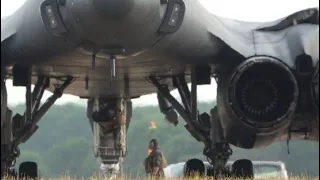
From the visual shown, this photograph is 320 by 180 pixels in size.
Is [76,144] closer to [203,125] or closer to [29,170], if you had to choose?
[29,170]

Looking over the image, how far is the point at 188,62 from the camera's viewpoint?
7.94 metres

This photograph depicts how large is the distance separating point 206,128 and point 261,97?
4.42 ft

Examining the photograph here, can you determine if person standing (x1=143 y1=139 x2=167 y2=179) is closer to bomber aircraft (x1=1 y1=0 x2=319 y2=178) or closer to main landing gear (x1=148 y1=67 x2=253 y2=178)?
main landing gear (x1=148 y1=67 x2=253 y2=178)

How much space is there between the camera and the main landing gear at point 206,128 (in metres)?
8.23

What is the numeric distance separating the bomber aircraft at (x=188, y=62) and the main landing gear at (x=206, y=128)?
0.01m

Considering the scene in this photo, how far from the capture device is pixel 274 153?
14391 mm

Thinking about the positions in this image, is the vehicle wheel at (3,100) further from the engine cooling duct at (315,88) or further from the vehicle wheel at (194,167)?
the engine cooling duct at (315,88)

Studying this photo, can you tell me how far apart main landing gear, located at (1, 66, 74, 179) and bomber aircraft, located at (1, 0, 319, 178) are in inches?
0.5

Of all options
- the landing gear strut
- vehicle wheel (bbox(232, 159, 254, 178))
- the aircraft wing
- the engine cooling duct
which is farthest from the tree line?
the engine cooling duct

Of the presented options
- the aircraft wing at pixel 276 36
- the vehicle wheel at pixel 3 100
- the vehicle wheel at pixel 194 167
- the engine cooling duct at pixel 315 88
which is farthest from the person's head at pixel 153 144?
the engine cooling duct at pixel 315 88

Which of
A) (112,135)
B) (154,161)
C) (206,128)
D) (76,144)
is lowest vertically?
(76,144)

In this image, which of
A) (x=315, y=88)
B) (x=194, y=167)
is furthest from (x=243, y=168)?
(x=315, y=88)

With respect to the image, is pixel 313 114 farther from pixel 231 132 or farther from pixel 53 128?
pixel 53 128

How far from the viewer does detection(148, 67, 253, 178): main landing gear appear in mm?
8234
